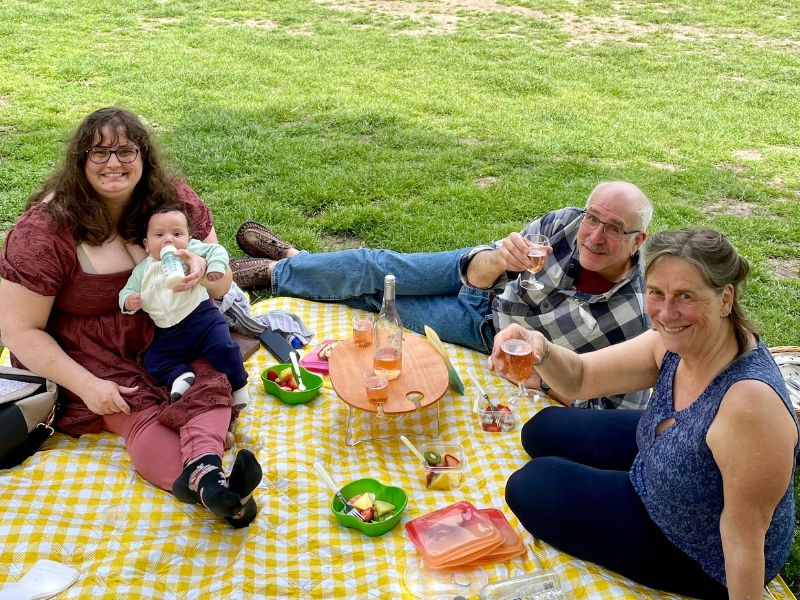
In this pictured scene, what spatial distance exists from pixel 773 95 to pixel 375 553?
10.6 meters

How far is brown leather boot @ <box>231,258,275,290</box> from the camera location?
214 inches

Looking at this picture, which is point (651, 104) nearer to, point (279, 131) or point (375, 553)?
point (279, 131)

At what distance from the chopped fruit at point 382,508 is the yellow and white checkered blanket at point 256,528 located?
0.10 meters

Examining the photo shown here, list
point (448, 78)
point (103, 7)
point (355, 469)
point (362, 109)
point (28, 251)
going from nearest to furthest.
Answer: point (28, 251)
point (355, 469)
point (362, 109)
point (448, 78)
point (103, 7)

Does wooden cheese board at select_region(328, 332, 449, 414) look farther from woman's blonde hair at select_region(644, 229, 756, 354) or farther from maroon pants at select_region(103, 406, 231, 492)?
woman's blonde hair at select_region(644, 229, 756, 354)

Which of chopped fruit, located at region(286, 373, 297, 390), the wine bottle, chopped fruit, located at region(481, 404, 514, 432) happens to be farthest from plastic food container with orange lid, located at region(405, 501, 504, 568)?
chopped fruit, located at region(286, 373, 297, 390)

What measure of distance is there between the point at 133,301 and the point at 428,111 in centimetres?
702

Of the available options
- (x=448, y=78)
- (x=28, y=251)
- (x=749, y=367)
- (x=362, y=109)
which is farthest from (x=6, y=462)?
(x=448, y=78)

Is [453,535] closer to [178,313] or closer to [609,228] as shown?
[609,228]

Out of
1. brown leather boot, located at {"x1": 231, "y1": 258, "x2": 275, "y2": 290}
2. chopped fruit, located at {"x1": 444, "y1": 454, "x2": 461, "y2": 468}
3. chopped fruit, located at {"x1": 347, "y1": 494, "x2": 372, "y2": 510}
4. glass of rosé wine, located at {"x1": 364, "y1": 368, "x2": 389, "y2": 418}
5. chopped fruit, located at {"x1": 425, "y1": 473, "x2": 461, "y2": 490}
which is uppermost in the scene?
glass of rosé wine, located at {"x1": 364, "y1": 368, "x2": 389, "y2": 418}

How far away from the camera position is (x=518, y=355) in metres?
3.20

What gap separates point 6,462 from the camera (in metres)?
3.53

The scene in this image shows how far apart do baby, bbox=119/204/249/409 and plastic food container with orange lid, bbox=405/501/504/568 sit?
1343 millimetres

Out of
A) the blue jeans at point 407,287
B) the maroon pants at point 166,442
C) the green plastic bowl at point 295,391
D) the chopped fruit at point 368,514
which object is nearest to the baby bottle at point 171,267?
the maroon pants at point 166,442
